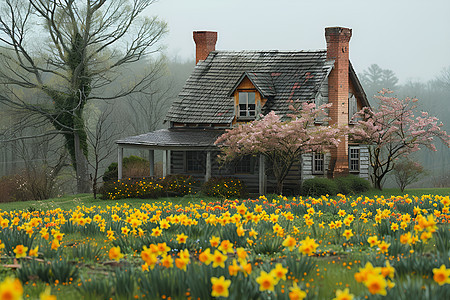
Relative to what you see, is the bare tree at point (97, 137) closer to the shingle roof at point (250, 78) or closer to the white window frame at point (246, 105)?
the shingle roof at point (250, 78)

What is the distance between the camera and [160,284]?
454cm

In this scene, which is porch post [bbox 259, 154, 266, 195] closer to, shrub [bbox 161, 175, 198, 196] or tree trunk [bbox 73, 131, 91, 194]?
shrub [bbox 161, 175, 198, 196]

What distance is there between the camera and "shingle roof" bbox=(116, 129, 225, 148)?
91.9 ft

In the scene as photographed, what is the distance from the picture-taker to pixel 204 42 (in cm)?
3484

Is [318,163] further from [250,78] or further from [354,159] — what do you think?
[250,78]

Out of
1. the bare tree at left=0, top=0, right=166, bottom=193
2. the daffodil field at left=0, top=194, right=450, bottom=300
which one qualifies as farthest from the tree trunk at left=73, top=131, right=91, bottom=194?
the daffodil field at left=0, top=194, right=450, bottom=300

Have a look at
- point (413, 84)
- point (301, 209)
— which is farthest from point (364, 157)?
point (413, 84)

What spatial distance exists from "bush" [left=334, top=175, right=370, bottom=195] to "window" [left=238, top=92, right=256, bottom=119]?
5.92 meters

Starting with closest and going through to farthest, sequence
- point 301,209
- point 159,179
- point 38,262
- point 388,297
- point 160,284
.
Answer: point 388,297 → point 160,284 → point 38,262 → point 301,209 → point 159,179

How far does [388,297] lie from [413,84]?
94.6 meters

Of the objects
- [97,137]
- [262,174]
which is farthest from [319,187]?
[97,137]

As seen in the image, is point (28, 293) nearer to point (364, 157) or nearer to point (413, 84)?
point (364, 157)

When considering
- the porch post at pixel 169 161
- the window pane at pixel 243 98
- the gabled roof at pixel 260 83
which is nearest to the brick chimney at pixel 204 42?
the gabled roof at pixel 260 83

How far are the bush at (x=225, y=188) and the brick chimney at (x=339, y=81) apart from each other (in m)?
6.45
